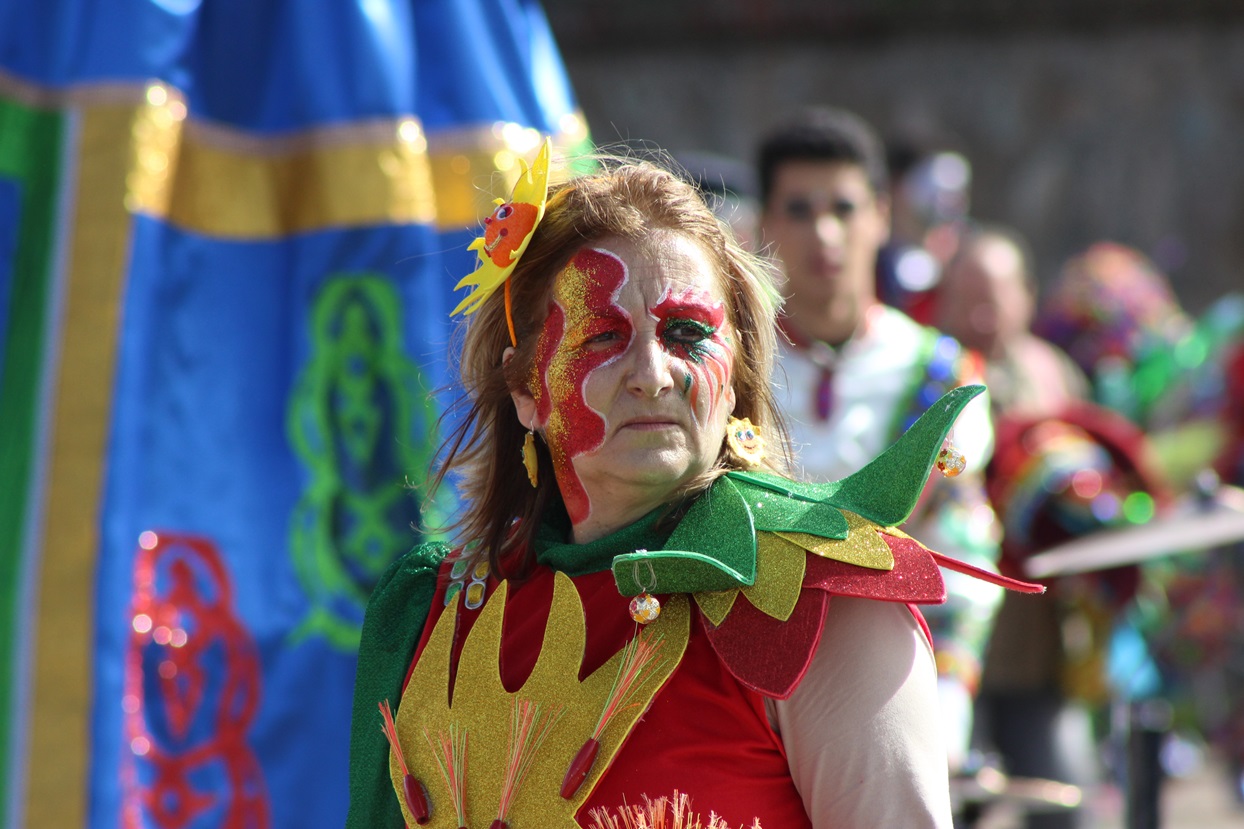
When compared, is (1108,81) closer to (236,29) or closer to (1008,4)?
(1008,4)

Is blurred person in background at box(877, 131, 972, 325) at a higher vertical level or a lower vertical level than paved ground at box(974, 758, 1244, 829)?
higher

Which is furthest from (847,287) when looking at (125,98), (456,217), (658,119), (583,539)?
(658,119)

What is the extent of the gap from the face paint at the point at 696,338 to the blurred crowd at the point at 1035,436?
456 mm

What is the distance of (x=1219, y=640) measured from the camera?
6.14m

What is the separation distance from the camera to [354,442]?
361 centimetres

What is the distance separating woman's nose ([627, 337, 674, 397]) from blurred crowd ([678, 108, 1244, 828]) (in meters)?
0.51

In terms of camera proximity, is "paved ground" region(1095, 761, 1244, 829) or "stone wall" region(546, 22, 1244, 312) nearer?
"paved ground" region(1095, 761, 1244, 829)

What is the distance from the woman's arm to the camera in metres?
1.49

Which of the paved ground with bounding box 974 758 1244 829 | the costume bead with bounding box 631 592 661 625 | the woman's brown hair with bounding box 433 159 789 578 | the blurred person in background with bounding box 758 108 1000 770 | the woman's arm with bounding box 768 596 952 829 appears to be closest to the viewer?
the woman's arm with bounding box 768 596 952 829

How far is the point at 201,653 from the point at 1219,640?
4.27 metres

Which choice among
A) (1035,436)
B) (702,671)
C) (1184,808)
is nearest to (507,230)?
(702,671)

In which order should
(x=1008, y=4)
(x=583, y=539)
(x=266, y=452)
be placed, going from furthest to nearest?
(x=1008, y=4), (x=266, y=452), (x=583, y=539)

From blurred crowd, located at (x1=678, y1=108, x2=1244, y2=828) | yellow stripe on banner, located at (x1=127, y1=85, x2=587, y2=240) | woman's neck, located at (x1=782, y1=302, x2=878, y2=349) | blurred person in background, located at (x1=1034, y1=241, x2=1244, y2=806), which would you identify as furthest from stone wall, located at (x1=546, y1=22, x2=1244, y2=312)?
woman's neck, located at (x1=782, y1=302, x2=878, y2=349)

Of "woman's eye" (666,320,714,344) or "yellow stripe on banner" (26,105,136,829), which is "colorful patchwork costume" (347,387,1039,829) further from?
"yellow stripe on banner" (26,105,136,829)
